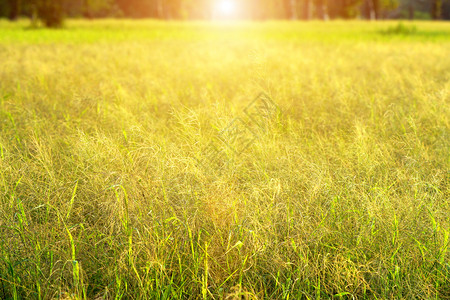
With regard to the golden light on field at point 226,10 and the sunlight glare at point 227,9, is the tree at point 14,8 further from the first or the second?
the sunlight glare at point 227,9

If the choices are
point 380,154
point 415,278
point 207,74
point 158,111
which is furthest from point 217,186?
point 207,74

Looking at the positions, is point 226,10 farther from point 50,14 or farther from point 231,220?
point 231,220

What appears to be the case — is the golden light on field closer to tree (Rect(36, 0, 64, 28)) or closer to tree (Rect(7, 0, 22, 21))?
tree (Rect(7, 0, 22, 21))

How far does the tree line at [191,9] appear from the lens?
24105 mm

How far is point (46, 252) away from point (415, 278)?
1.74 metres

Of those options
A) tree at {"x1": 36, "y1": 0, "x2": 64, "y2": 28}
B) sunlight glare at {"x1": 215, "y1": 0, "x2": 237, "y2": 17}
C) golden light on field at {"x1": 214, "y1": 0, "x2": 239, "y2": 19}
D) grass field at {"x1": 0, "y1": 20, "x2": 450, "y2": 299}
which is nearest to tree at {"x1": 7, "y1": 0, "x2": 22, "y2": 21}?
tree at {"x1": 36, "y1": 0, "x2": 64, "y2": 28}

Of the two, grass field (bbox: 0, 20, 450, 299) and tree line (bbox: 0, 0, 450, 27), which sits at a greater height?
tree line (bbox: 0, 0, 450, 27)

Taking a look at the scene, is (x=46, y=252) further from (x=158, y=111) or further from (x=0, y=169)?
(x=158, y=111)

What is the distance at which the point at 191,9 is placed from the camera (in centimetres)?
7106

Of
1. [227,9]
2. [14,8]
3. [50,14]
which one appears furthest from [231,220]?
[227,9]

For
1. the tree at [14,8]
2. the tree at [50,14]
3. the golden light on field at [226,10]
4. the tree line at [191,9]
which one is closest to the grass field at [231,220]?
the tree at [50,14]

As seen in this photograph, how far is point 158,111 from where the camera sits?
13.8 ft

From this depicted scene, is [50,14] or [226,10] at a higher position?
[226,10]

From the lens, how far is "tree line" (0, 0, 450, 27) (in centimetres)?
2410
